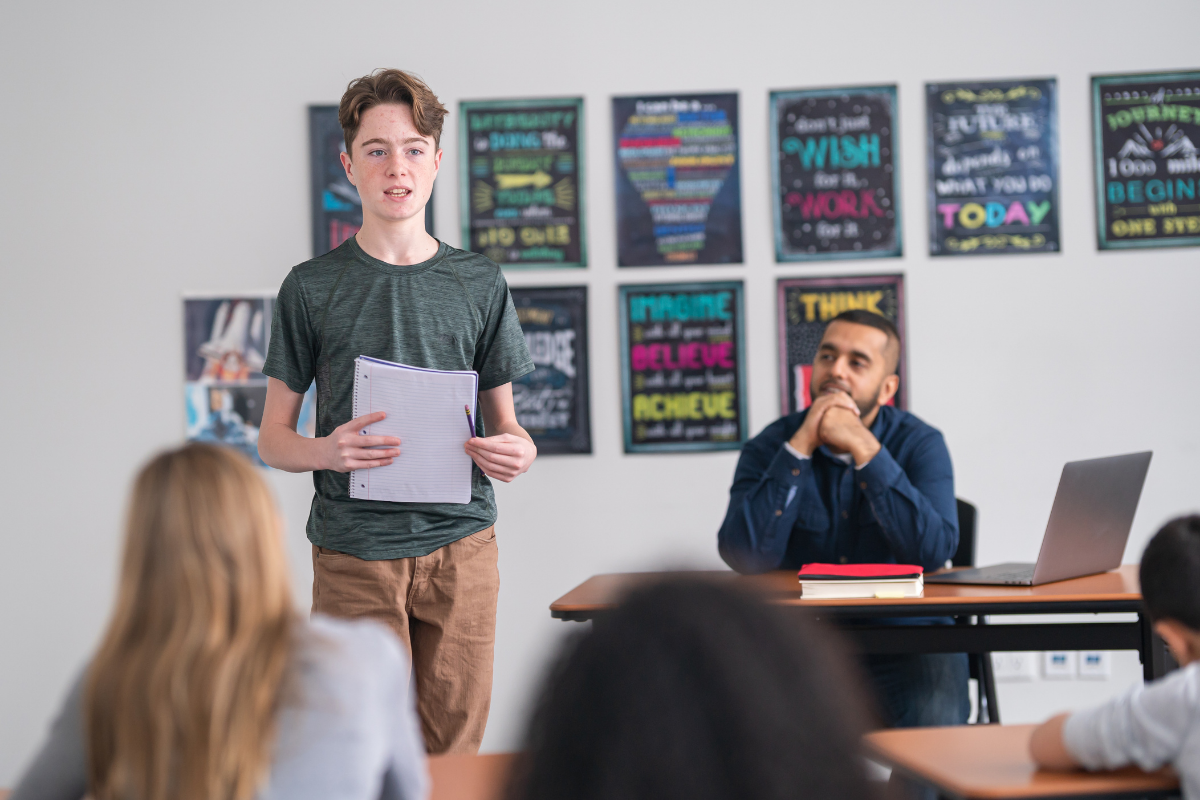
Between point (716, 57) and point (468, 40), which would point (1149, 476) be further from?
point (468, 40)

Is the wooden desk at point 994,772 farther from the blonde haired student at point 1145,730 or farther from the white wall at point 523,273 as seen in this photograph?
the white wall at point 523,273

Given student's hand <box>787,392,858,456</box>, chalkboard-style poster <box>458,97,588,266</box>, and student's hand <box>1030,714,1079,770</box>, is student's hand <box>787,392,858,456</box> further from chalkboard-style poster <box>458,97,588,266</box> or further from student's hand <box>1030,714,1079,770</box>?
student's hand <box>1030,714,1079,770</box>

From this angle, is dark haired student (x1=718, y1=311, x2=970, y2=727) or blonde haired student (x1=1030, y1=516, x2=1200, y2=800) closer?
blonde haired student (x1=1030, y1=516, x2=1200, y2=800)

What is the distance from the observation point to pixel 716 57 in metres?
3.27

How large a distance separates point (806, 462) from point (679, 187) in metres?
1.23

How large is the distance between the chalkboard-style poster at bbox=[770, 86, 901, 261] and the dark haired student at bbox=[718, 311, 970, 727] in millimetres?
690

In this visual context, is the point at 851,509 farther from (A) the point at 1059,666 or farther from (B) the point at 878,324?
(A) the point at 1059,666

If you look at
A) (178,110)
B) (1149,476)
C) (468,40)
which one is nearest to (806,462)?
(1149,476)

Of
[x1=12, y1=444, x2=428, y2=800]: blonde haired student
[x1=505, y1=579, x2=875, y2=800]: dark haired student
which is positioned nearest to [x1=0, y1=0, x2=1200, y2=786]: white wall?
[x1=12, y1=444, x2=428, y2=800]: blonde haired student

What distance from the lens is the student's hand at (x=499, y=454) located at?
6.11ft

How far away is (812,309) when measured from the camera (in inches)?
128

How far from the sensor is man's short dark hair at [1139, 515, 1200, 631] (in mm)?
1312

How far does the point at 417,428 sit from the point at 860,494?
1.17 meters

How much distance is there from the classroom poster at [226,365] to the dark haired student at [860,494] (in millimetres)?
1605
